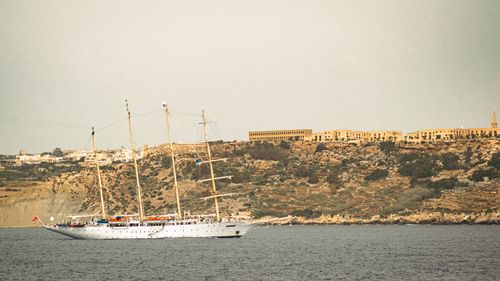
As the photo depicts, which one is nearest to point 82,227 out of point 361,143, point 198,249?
point 198,249

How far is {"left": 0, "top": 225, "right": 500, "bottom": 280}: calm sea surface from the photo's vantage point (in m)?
60.0

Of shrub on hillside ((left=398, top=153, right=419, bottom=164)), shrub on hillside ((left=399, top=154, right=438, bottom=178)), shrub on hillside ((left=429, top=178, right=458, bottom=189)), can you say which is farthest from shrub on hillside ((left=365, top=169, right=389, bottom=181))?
shrub on hillside ((left=429, top=178, right=458, bottom=189))

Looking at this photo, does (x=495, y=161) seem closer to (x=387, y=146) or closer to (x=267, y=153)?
(x=387, y=146)

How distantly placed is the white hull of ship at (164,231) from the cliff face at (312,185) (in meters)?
31.6

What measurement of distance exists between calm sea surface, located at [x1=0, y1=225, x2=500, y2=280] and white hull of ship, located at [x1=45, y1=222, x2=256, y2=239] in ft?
3.46

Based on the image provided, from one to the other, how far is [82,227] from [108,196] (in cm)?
4853

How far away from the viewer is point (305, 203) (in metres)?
136

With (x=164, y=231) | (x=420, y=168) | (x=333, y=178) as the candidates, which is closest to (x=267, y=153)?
(x=333, y=178)

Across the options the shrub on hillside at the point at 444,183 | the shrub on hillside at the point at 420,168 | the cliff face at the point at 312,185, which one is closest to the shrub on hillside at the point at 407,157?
the cliff face at the point at 312,185

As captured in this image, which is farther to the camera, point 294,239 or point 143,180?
point 143,180

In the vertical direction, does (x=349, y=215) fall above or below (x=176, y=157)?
below

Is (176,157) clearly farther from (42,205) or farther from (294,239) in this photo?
(294,239)

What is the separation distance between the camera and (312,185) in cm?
14488

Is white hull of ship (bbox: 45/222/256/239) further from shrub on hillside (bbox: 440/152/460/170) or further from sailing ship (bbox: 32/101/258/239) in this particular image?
shrub on hillside (bbox: 440/152/460/170)
